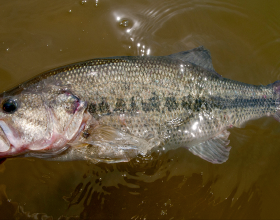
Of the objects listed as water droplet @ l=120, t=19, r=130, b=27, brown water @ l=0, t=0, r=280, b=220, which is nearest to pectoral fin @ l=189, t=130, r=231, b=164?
brown water @ l=0, t=0, r=280, b=220

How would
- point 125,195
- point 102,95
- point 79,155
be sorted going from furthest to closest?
point 125,195 < point 79,155 < point 102,95

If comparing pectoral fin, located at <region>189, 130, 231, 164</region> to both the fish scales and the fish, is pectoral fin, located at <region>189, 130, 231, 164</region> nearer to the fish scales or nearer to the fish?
the fish

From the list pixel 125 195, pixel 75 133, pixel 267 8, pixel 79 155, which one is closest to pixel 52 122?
pixel 75 133

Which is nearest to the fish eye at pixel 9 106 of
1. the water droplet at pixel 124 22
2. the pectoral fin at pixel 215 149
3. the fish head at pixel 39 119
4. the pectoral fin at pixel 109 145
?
the fish head at pixel 39 119

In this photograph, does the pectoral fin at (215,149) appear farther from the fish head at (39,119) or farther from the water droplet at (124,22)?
the water droplet at (124,22)

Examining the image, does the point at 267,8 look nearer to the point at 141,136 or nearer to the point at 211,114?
the point at 211,114

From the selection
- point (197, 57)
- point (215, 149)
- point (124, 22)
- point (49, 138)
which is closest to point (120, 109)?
point (49, 138)

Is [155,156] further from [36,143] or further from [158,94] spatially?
[36,143]
